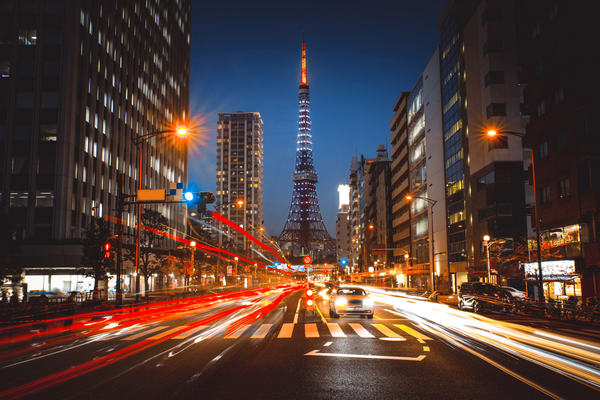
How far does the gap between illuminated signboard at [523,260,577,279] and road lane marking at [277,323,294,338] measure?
22.6 metres

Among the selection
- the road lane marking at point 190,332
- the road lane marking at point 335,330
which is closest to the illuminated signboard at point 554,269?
the road lane marking at point 335,330

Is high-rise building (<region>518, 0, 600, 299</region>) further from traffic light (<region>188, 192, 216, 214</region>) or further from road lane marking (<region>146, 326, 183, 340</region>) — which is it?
road lane marking (<region>146, 326, 183, 340</region>)

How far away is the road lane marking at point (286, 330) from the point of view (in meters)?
16.3

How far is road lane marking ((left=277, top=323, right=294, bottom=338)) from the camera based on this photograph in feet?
53.4

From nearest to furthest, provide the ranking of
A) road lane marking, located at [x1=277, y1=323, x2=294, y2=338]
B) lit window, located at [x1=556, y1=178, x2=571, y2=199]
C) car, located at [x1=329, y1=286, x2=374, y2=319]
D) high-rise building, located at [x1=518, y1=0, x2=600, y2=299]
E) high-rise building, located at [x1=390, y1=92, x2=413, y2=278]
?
road lane marking, located at [x1=277, y1=323, x2=294, y2=338]
car, located at [x1=329, y1=286, x2=374, y2=319]
high-rise building, located at [x1=518, y1=0, x2=600, y2=299]
lit window, located at [x1=556, y1=178, x2=571, y2=199]
high-rise building, located at [x1=390, y1=92, x2=413, y2=278]

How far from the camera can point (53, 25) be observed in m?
51.1

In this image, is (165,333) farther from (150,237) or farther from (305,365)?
(150,237)

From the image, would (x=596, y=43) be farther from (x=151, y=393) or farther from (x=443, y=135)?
(x=151, y=393)

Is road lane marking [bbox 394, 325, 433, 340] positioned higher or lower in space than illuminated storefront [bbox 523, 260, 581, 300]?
lower

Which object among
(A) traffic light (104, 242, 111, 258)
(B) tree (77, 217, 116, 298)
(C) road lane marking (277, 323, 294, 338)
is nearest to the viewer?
(C) road lane marking (277, 323, 294, 338)

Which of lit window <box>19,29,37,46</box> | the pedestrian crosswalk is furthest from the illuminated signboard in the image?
lit window <box>19,29,37,46</box>

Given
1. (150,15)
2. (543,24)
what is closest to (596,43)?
(543,24)

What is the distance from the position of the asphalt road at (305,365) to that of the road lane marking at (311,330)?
65mm

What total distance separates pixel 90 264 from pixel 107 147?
23014 millimetres
